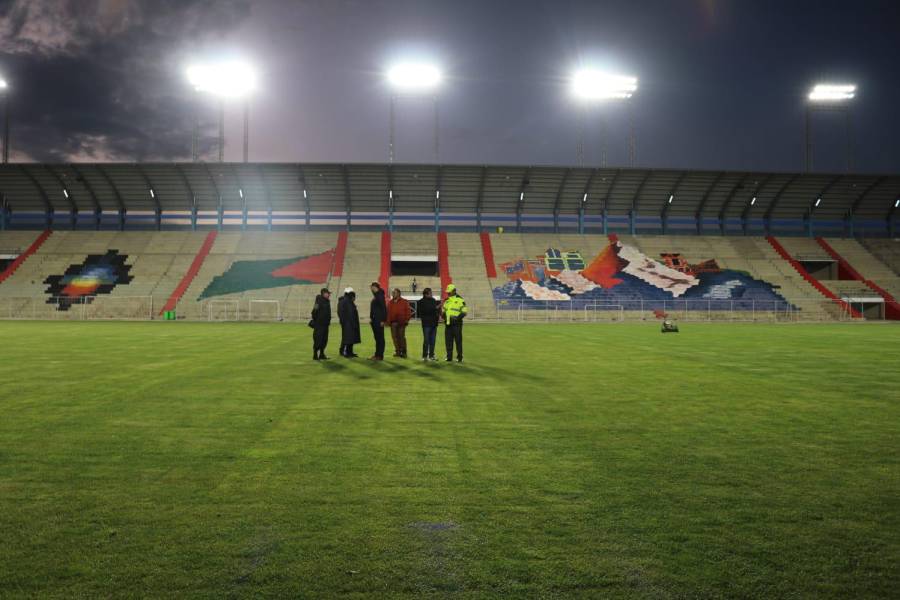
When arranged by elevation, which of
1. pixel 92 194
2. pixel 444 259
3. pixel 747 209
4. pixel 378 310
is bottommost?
pixel 378 310

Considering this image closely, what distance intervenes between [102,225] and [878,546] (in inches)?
2324

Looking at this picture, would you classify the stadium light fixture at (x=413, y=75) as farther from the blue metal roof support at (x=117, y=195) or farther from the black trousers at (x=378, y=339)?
the black trousers at (x=378, y=339)

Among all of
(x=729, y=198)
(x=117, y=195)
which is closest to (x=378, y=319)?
(x=117, y=195)

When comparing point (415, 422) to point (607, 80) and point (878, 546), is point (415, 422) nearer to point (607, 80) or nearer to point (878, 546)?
point (878, 546)

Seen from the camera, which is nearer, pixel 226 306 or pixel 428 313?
pixel 428 313

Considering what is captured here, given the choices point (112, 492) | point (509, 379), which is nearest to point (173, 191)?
point (509, 379)

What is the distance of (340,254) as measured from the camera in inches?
1874

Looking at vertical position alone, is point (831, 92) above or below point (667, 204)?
above

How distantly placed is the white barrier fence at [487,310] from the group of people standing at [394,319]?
74.2 feet

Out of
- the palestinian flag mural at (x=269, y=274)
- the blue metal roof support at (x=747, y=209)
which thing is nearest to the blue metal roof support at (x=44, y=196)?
the palestinian flag mural at (x=269, y=274)

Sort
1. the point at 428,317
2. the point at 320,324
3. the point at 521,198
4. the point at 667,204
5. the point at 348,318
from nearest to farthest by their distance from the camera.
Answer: the point at 428,317, the point at 320,324, the point at 348,318, the point at 521,198, the point at 667,204

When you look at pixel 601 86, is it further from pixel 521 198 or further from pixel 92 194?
pixel 92 194

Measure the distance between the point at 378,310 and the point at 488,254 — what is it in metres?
34.6

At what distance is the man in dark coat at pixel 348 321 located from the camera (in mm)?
14211
